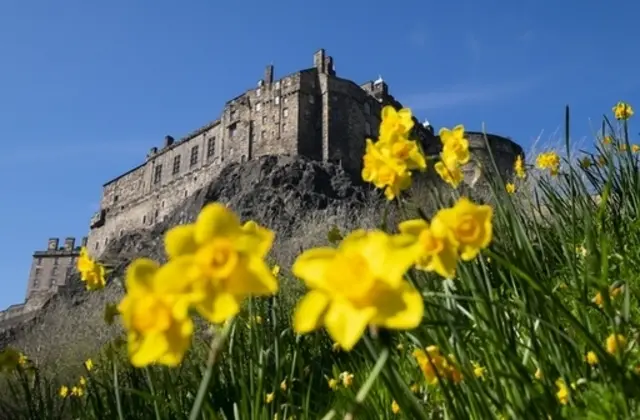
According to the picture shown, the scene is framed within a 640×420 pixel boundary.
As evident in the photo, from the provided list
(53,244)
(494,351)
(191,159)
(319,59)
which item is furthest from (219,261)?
(53,244)

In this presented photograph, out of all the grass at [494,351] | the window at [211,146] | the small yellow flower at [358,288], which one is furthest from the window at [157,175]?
the small yellow flower at [358,288]

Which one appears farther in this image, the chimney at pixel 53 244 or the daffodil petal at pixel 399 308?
the chimney at pixel 53 244

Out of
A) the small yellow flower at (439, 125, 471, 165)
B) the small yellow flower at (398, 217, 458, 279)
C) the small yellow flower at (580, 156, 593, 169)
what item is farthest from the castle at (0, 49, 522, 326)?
the small yellow flower at (398, 217, 458, 279)

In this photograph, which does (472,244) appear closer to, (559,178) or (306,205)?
(559,178)

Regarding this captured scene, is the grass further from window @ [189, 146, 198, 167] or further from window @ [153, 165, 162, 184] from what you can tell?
window @ [153, 165, 162, 184]

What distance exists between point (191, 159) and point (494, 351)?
33460 millimetres

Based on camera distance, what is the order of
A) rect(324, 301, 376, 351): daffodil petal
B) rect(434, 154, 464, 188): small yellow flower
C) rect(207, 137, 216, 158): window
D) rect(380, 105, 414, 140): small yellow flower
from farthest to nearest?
rect(207, 137, 216, 158): window
rect(434, 154, 464, 188): small yellow flower
rect(380, 105, 414, 140): small yellow flower
rect(324, 301, 376, 351): daffodil petal

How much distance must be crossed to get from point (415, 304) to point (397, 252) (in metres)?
0.05

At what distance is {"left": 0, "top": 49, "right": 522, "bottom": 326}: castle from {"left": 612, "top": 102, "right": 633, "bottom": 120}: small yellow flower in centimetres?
2260

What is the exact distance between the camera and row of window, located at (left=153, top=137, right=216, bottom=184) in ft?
105

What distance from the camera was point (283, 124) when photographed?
28.0 m

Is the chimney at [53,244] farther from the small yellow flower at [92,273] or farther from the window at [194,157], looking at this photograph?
the small yellow flower at [92,273]

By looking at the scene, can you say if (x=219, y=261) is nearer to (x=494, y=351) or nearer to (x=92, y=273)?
(x=494, y=351)

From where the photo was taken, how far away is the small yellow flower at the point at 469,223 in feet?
2.13
